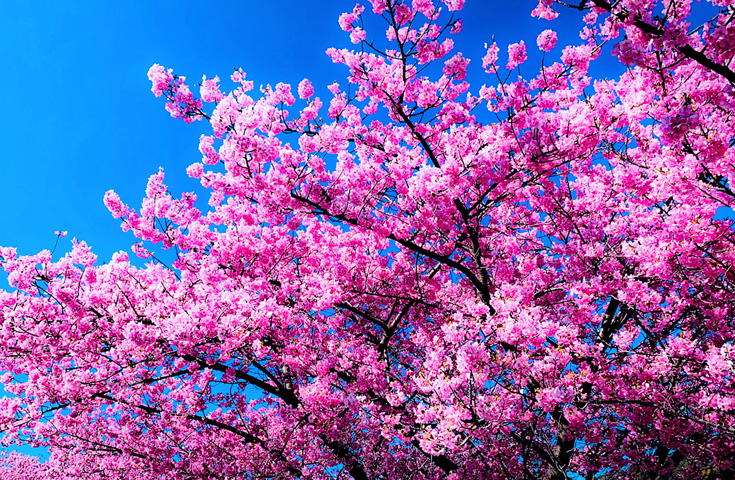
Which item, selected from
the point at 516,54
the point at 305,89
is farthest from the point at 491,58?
the point at 305,89

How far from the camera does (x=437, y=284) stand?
10766 millimetres

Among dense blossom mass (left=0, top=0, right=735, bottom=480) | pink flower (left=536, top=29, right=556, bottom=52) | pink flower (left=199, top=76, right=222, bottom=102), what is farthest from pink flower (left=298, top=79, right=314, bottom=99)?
pink flower (left=536, top=29, right=556, bottom=52)

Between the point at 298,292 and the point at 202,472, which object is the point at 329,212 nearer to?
the point at 298,292

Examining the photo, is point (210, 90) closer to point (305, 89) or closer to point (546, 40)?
point (305, 89)

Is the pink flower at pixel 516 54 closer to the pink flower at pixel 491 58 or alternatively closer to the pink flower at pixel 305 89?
the pink flower at pixel 491 58

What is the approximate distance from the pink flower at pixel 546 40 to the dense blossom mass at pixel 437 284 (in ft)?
0.09

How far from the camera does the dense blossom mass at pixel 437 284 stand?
20.9 feet

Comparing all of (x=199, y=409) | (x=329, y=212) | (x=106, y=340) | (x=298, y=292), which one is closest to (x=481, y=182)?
A: (x=329, y=212)

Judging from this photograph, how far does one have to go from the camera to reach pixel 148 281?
1045cm

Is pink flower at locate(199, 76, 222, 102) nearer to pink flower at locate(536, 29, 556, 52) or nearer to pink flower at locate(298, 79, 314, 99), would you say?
pink flower at locate(298, 79, 314, 99)

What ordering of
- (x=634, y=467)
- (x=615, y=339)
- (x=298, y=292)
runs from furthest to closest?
(x=298, y=292), (x=634, y=467), (x=615, y=339)

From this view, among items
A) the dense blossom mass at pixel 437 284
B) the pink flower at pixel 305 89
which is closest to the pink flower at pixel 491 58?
the dense blossom mass at pixel 437 284

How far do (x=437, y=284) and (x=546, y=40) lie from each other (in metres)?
5.76

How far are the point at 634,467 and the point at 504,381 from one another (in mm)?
3608
